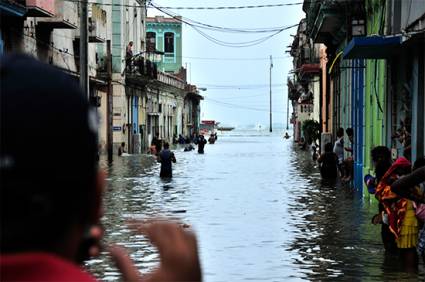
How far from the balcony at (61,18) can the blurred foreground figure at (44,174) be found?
3315 cm

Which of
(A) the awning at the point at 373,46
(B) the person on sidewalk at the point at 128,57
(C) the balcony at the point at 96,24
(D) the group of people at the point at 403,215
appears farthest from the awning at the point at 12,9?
(B) the person on sidewalk at the point at 128,57

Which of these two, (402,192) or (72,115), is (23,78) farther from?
(402,192)

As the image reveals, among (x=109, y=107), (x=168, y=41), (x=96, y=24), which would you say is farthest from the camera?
(x=168, y=41)

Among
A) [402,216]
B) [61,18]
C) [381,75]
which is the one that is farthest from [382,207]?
[61,18]

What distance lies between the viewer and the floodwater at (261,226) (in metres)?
10.1

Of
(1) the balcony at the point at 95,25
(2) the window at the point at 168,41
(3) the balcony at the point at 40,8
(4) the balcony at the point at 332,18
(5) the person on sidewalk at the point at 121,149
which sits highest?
(2) the window at the point at 168,41

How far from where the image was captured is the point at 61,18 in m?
34.6

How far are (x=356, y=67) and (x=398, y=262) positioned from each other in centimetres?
1215

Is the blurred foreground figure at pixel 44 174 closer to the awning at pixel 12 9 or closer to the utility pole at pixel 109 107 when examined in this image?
the awning at pixel 12 9

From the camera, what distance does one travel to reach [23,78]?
4.63 feet

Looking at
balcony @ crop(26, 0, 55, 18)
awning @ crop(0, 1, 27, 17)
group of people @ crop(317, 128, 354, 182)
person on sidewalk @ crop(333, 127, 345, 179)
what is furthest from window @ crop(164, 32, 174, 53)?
person on sidewalk @ crop(333, 127, 345, 179)

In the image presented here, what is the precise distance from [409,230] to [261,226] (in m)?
4.86

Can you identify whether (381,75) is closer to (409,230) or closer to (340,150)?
(340,150)

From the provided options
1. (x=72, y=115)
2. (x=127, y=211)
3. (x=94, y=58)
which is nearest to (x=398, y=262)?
(x=127, y=211)
